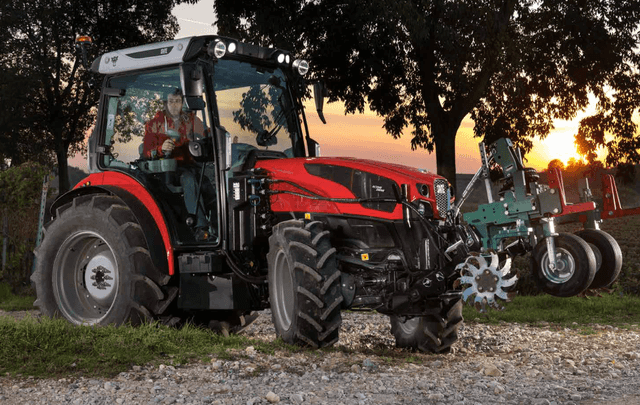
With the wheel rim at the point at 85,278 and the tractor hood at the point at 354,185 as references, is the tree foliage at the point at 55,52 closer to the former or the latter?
the wheel rim at the point at 85,278

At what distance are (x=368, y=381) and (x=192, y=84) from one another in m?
3.27

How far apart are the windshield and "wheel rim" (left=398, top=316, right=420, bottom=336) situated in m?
2.19

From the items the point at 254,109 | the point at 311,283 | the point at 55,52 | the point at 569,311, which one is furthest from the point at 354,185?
the point at 55,52

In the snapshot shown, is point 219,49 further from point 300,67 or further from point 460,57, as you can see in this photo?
point 460,57

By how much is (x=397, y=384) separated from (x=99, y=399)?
234cm

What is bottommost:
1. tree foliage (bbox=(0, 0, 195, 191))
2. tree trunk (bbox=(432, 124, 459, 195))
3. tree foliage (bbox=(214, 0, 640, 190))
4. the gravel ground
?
the gravel ground

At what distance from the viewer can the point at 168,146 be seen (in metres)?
9.00

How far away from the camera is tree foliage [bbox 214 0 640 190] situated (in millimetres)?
18719

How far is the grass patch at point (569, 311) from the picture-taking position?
12.5 metres

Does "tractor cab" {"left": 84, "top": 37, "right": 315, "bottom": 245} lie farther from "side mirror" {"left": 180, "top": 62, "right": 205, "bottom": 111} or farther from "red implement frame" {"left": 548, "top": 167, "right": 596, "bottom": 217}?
"red implement frame" {"left": 548, "top": 167, "right": 596, "bottom": 217}

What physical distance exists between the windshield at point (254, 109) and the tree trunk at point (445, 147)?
1136 centimetres

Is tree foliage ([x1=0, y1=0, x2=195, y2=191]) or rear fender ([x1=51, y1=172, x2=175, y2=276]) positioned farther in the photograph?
tree foliage ([x1=0, y1=0, x2=195, y2=191])

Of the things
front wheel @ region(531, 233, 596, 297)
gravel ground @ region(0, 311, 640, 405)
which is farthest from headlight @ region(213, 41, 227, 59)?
front wheel @ region(531, 233, 596, 297)

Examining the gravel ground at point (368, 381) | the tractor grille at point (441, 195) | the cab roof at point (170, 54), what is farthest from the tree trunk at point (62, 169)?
the tractor grille at point (441, 195)
